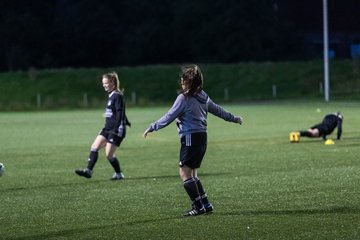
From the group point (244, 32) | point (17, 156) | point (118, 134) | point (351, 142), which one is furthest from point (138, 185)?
point (244, 32)

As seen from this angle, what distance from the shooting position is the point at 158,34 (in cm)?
10250

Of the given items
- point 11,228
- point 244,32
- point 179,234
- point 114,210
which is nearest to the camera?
point 179,234

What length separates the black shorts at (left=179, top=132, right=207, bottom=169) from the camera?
13.3 meters

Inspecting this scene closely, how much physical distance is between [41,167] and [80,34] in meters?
81.6

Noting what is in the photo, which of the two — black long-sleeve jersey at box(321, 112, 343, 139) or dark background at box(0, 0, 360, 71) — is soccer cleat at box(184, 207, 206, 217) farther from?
dark background at box(0, 0, 360, 71)

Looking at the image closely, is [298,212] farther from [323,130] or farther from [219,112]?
[323,130]

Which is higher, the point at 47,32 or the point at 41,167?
the point at 47,32

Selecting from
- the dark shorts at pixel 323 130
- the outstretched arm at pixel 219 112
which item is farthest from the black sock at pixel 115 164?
the dark shorts at pixel 323 130

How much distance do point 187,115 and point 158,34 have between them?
8950cm

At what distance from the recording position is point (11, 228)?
12570mm

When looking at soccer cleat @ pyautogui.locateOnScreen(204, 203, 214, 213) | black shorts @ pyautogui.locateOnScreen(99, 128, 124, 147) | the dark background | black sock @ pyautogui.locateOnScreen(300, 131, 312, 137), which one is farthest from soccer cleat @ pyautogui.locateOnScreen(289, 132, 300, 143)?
the dark background

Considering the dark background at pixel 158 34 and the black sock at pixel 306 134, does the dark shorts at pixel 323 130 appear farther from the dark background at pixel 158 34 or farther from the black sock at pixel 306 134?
the dark background at pixel 158 34

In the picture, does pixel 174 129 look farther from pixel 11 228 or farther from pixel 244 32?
pixel 244 32

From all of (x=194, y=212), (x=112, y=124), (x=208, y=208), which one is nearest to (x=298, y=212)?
(x=208, y=208)
